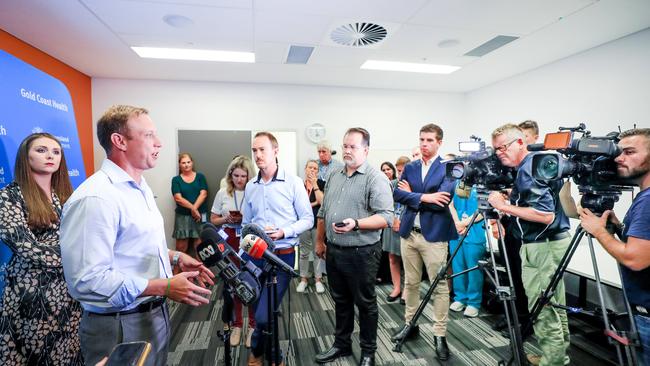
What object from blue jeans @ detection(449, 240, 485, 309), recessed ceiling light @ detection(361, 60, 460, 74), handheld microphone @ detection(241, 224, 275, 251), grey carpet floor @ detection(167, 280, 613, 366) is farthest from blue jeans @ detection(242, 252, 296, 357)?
recessed ceiling light @ detection(361, 60, 460, 74)

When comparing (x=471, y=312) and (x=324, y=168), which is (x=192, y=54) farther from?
(x=471, y=312)

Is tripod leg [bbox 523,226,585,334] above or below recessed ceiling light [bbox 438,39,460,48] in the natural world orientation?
below

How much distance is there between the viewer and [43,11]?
2496mm

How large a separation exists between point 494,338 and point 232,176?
2.71 meters

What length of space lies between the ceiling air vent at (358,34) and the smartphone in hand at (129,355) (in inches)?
113

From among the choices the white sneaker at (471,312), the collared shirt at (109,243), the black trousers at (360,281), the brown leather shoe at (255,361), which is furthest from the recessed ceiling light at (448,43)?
the brown leather shoe at (255,361)

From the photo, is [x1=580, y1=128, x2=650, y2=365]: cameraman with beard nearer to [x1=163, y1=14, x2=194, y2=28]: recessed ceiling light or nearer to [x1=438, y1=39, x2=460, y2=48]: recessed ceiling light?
[x1=438, y1=39, x2=460, y2=48]: recessed ceiling light

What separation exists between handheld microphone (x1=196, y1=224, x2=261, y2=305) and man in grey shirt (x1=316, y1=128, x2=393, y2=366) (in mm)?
822

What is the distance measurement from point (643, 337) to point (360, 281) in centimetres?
133

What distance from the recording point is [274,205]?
6.99 feet

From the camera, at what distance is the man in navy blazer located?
227 centimetres

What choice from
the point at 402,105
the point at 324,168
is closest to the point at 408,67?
the point at 402,105

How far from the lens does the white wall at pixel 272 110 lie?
457cm

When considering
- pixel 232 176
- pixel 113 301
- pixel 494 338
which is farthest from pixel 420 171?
pixel 113 301
